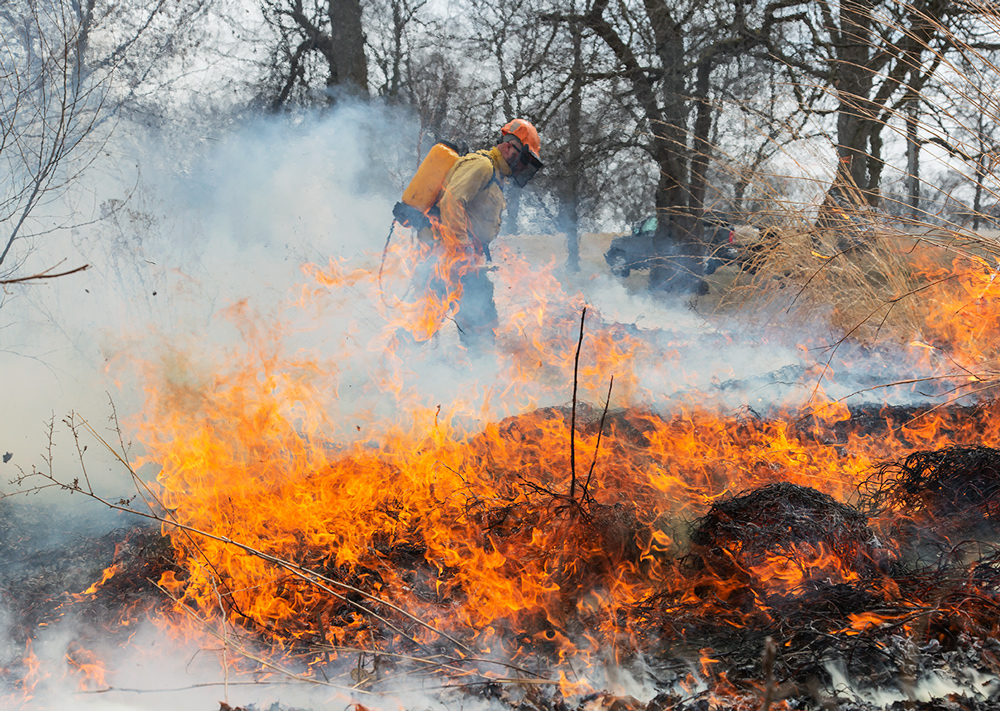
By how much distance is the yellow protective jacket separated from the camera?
16.7ft

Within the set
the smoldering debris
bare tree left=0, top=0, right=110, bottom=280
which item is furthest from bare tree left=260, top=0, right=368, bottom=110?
the smoldering debris

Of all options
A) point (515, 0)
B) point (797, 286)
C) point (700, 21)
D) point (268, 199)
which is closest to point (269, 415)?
point (797, 286)

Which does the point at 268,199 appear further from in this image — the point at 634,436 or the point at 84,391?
the point at 634,436

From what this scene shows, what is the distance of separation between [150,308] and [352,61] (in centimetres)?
525

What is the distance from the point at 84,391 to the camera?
5039 millimetres

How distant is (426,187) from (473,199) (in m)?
0.41

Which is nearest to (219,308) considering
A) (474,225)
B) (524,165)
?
(474,225)

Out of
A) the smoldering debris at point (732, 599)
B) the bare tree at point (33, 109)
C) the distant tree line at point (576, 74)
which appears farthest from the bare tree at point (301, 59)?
the smoldering debris at point (732, 599)

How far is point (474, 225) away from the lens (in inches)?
209

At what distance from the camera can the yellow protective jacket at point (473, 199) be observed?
509 centimetres

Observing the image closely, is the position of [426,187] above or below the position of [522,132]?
below

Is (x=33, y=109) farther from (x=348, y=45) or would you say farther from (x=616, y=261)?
(x=616, y=261)

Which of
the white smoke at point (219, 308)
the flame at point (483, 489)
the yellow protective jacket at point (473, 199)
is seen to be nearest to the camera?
the flame at point (483, 489)

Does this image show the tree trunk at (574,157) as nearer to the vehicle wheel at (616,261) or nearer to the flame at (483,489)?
the vehicle wheel at (616,261)
